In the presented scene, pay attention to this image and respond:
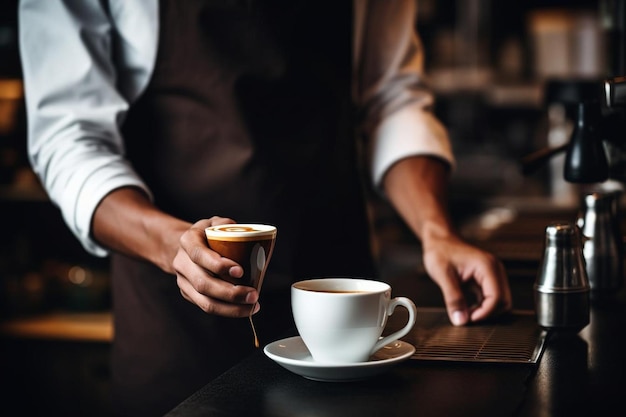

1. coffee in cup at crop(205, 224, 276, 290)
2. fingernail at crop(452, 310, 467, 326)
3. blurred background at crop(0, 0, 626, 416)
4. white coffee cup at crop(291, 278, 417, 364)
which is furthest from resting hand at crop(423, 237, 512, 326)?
blurred background at crop(0, 0, 626, 416)

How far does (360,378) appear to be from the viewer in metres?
0.95

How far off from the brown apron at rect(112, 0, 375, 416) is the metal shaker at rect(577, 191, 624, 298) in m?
0.49

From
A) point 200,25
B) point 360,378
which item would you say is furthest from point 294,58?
point 360,378

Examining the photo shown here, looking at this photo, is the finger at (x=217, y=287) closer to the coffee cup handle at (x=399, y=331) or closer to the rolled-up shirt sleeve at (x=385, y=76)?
the coffee cup handle at (x=399, y=331)

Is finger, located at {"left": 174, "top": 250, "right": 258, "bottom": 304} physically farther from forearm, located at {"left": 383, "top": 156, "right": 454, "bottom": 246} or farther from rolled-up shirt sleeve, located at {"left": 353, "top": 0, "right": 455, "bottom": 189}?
rolled-up shirt sleeve, located at {"left": 353, "top": 0, "right": 455, "bottom": 189}

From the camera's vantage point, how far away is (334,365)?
0.92 metres

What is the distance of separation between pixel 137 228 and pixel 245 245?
356mm

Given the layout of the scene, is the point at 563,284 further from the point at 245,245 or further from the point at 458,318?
the point at 245,245

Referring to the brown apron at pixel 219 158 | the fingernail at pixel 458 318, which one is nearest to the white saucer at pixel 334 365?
the fingernail at pixel 458 318

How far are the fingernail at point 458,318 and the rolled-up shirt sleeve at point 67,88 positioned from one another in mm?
566

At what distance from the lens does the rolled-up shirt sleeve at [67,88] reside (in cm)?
143

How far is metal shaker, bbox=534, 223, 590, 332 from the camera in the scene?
1162 mm

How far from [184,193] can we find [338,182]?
30 centimetres

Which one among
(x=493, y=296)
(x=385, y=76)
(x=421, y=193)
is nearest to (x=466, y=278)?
(x=493, y=296)
